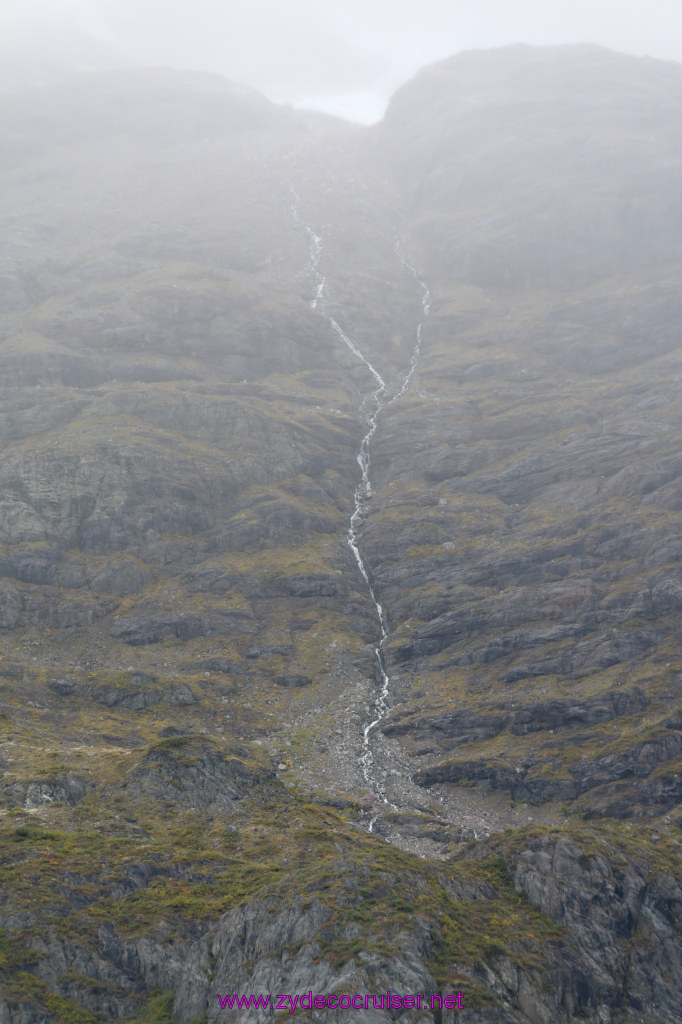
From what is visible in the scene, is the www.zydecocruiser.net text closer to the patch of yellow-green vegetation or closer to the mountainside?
the mountainside

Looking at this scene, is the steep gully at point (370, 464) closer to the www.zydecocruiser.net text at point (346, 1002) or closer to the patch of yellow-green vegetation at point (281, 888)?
the patch of yellow-green vegetation at point (281, 888)

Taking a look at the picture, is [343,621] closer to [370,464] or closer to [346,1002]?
[370,464]

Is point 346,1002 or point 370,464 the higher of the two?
point 346,1002

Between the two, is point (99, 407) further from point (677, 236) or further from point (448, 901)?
point (677, 236)

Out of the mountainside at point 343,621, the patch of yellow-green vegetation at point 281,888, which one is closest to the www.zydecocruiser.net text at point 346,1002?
the mountainside at point 343,621

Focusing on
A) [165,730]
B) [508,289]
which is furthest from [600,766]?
[508,289]

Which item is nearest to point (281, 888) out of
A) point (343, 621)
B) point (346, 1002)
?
point (346, 1002)
